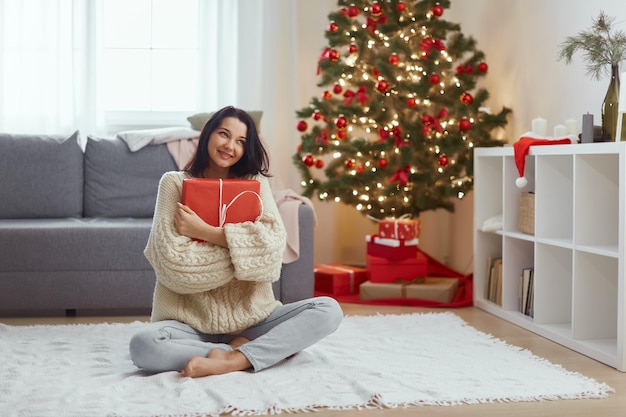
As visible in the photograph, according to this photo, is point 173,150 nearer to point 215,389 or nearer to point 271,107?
point 271,107

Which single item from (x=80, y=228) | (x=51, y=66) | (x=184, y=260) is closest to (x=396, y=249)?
(x=80, y=228)

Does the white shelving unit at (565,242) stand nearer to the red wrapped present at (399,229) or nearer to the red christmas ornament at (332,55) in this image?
the red wrapped present at (399,229)

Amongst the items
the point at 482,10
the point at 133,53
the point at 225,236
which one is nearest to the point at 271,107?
the point at 133,53

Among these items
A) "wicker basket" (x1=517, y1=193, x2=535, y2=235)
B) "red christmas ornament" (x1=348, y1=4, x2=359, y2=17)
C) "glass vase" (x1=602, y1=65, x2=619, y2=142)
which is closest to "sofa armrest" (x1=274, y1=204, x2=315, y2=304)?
"wicker basket" (x1=517, y1=193, x2=535, y2=235)

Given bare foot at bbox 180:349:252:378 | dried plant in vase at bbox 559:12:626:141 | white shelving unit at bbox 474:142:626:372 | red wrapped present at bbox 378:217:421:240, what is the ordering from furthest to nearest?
red wrapped present at bbox 378:217:421:240 < dried plant in vase at bbox 559:12:626:141 < white shelving unit at bbox 474:142:626:372 < bare foot at bbox 180:349:252:378

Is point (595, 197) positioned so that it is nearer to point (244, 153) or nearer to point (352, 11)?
point (244, 153)

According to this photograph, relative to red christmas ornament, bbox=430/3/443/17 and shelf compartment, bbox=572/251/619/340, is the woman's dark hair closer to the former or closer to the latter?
shelf compartment, bbox=572/251/619/340

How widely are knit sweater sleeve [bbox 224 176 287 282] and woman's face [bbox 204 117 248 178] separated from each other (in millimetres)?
204

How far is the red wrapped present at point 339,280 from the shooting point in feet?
14.4

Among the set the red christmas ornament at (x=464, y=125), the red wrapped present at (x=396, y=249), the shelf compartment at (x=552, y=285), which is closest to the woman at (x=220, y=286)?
the shelf compartment at (x=552, y=285)

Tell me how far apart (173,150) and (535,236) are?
73.3 inches

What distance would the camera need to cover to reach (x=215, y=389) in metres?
2.37

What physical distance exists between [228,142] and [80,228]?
51.0 inches

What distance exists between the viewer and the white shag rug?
2268 millimetres
